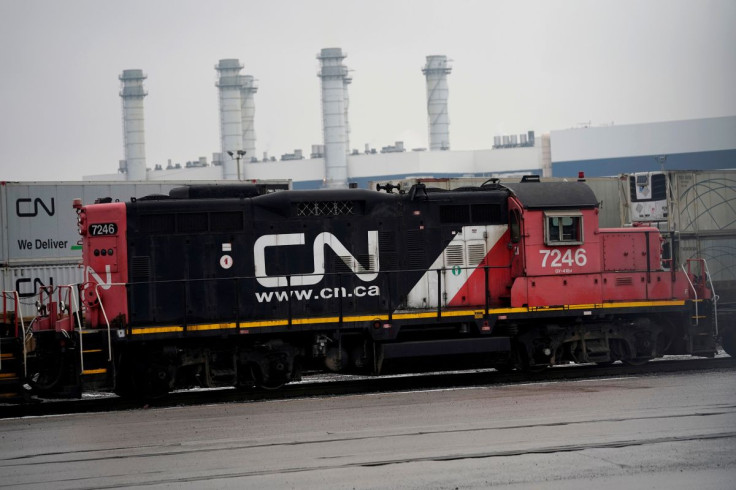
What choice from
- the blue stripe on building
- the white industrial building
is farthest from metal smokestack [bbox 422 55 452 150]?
the blue stripe on building

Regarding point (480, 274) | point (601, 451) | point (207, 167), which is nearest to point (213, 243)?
point (480, 274)

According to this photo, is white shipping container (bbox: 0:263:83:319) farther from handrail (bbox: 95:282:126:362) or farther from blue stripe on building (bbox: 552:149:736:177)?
blue stripe on building (bbox: 552:149:736:177)

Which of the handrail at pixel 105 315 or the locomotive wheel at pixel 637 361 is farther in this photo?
the locomotive wheel at pixel 637 361

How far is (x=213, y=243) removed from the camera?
46.9 ft

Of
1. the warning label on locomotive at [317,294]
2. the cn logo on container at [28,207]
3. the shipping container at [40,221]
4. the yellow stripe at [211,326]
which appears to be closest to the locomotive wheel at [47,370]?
the yellow stripe at [211,326]

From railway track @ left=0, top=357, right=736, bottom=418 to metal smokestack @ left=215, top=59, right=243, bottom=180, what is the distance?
172 feet

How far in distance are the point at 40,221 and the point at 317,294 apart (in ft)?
39.1

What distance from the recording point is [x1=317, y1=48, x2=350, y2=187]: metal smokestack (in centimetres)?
6588

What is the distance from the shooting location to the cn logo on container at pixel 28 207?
23.3 metres

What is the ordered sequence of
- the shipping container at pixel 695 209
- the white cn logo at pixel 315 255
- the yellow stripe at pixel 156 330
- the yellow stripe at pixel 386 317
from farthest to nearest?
the shipping container at pixel 695 209
the white cn logo at pixel 315 255
the yellow stripe at pixel 386 317
the yellow stripe at pixel 156 330

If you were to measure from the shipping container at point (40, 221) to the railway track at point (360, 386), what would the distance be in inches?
330

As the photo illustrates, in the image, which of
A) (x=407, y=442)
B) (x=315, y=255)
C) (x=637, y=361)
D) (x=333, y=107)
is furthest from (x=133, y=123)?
(x=407, y=442)

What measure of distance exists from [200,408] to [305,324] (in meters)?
2.13

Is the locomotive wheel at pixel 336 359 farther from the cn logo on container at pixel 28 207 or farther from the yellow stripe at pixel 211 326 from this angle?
the cn logo on container at pixel 28 207
